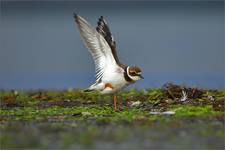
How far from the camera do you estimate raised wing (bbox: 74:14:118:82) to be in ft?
42.7

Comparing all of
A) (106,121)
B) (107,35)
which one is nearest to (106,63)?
(107,35)

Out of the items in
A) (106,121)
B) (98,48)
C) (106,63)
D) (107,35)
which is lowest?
(106,121)

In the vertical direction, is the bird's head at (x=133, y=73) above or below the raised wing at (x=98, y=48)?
below

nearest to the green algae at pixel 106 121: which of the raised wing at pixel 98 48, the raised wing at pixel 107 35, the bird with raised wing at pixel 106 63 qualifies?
the bird with raised wing at pixel 106 63

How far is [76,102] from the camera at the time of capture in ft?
45.4

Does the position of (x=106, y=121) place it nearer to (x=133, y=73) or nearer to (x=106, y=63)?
(x=133, y=73)

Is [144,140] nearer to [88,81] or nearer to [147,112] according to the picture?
[147,112]

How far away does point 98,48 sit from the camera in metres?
13.1

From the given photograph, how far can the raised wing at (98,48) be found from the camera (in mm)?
13000

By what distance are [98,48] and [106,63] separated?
0.27 m

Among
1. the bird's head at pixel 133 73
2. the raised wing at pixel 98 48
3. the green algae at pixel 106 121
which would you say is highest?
the raised wing at pixel 98 48

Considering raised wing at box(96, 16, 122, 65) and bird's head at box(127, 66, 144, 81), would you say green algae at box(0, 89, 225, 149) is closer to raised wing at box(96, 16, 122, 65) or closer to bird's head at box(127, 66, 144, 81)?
bird's head at box(127, 66, 144, 81)

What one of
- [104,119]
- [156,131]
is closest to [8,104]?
[104,119]

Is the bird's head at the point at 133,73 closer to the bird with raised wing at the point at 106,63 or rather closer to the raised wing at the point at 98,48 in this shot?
the bird with raised wing at the point at 106,63
